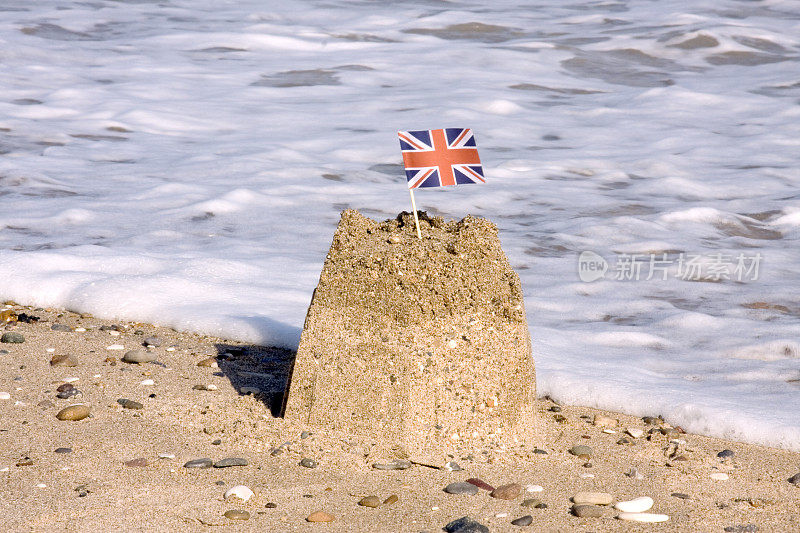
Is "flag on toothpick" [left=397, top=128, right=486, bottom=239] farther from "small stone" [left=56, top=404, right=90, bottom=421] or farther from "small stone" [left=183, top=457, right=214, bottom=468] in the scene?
"small stone" [left=56, top=404, right=90, bottom=421]

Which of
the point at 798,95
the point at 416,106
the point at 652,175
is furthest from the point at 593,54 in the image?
the point at 652,175

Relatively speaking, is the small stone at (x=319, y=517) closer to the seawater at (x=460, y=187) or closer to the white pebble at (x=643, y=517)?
the white pebble at (x=643, y=517)

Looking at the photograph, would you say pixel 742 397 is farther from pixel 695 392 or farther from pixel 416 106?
pixel 416 106

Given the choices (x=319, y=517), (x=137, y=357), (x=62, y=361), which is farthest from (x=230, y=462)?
(x=62, y=361)

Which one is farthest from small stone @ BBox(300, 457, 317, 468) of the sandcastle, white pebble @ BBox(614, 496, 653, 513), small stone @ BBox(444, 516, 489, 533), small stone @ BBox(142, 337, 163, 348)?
small stone @ BBox(142, 337, 163, 348)

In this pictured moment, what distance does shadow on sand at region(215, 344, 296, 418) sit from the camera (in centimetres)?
306

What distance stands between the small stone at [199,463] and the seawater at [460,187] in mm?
1238

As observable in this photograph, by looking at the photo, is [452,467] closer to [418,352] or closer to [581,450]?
[418,352]

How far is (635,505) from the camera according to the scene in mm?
2357

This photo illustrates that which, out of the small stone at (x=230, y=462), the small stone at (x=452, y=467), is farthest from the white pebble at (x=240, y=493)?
the small stone at (x=452, y=467)

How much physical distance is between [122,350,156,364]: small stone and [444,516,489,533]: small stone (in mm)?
1644

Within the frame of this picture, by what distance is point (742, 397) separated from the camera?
3.34 metres

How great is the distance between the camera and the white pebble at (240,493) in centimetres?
236

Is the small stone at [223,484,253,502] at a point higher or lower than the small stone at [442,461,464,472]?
higher
